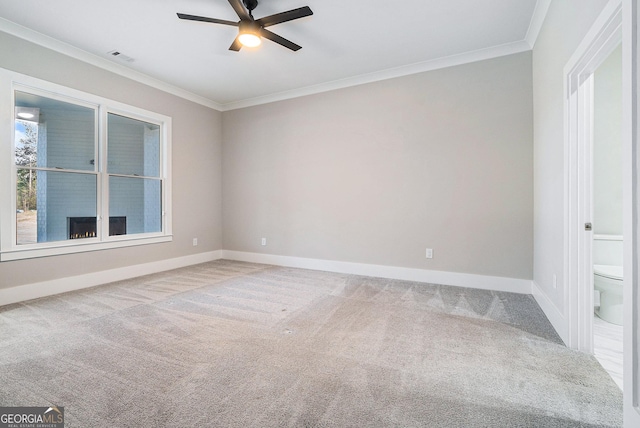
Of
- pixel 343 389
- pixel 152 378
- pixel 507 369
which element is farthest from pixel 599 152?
pixel 152 378

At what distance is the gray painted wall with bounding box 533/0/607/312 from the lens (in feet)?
6.62

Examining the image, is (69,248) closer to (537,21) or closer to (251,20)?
(251,20)

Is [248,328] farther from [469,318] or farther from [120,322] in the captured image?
[469,318]

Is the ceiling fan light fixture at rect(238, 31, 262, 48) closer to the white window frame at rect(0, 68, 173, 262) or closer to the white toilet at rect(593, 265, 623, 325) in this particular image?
the white window frame at rect(0, 68, 173, 262)

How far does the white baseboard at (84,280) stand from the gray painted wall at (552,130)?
16.2ft

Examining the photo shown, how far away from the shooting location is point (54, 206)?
3.38m

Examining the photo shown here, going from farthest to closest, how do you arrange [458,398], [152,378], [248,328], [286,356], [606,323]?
[606,323]
[248,328]
[286,356]
[152,378]
[458,398]

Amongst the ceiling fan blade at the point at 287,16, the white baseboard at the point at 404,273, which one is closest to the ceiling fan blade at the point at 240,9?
the ceiling fan blade at the point at 287,16

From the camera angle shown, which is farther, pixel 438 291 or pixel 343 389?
pixel 438 291

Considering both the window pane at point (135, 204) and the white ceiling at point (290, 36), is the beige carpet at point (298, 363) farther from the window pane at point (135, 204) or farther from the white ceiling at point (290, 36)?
the white ceiling at point (290, 36)

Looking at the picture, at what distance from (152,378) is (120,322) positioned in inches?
44.4

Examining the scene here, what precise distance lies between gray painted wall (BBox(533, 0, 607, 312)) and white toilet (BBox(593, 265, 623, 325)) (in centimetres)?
43

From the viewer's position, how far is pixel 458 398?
1533 mm

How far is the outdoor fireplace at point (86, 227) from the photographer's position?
352cm
